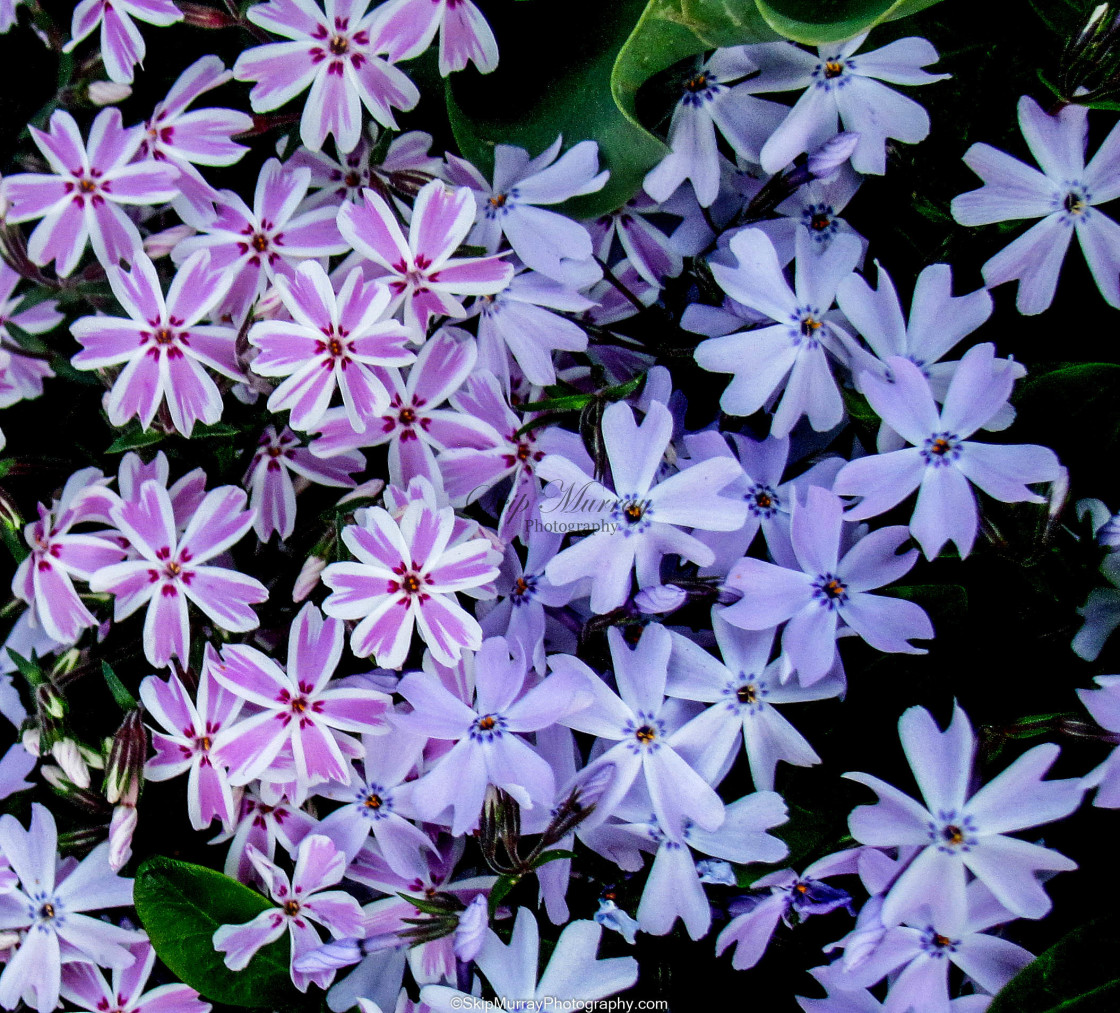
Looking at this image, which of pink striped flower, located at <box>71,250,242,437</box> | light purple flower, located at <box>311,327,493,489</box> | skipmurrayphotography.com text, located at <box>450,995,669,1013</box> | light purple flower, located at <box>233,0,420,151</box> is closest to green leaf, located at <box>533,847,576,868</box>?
skipmurrayphotography.com text, located at <box>450,995,669,1013</box>

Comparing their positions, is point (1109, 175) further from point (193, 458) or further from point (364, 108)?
point (193, 458)

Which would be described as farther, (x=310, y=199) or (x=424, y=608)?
(x=310, y=199)

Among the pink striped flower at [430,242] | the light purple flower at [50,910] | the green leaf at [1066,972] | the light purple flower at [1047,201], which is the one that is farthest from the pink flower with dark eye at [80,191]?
the green leaf at [1066,972]

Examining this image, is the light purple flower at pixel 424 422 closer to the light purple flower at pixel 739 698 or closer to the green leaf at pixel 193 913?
the light purple flower at pixel 739 698

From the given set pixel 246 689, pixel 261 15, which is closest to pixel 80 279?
pixel 261 15

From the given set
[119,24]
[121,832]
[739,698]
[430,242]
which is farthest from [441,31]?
[121,832]

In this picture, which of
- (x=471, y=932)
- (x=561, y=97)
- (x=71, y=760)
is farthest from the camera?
(x=561, y=97)

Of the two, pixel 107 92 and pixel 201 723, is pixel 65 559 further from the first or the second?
pixel 107 92
